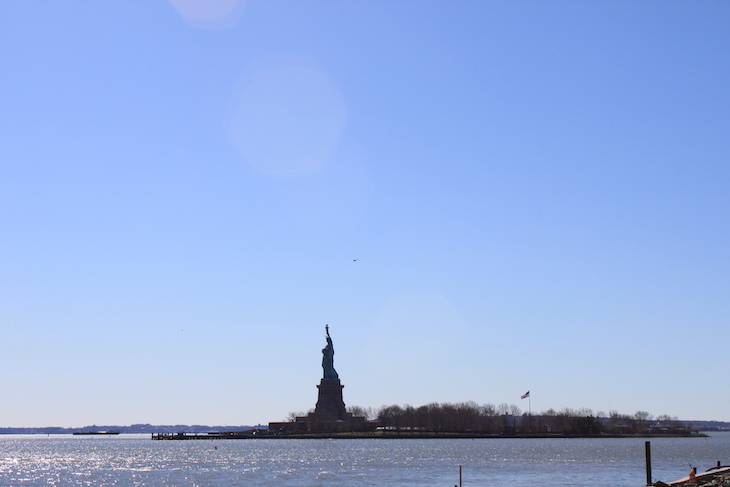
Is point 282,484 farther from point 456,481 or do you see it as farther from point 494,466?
point 494,466

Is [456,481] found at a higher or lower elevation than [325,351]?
lower

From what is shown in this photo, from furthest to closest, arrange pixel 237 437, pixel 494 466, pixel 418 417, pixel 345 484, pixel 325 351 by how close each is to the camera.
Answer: pixel 237 437
pixel 418 417
pixel 325 351
pixel 494 466
pixel 345 484

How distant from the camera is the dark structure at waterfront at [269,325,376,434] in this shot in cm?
16250

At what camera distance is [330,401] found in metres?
165

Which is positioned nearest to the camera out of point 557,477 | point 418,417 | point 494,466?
point 557,477

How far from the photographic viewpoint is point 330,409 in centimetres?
16500

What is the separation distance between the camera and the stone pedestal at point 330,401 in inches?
6447

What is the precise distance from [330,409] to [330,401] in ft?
5.28

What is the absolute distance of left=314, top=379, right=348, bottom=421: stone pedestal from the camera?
16375 centimetres

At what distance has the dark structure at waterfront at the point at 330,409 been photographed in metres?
162

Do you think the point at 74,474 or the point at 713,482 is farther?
the point at 74,474

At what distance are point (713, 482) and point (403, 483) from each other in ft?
80.0

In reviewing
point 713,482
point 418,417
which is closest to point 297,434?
point 418,417

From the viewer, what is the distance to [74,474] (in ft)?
274
